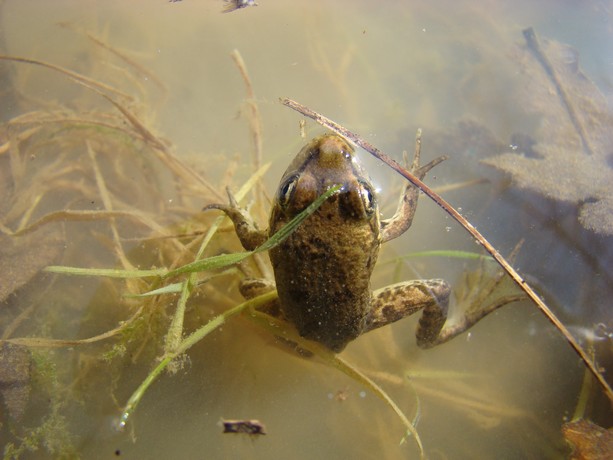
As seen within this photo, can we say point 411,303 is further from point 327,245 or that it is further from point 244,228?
point 244,228

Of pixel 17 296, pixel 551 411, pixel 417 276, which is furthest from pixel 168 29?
pixel 551 411

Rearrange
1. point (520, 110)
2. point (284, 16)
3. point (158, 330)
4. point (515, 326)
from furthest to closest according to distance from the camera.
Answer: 1. point (284, 16)
2. point (520, 110)
3. point (515, 326)
4. point (158, 330)

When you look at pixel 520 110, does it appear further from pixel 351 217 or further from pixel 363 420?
pixel 363 420

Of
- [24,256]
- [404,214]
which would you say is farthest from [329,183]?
[24,256]

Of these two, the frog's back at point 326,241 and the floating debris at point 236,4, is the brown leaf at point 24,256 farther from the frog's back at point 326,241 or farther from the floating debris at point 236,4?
the floating debris at point 236,4

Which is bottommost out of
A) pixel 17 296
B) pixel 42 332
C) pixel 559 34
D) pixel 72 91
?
pixel 42 332

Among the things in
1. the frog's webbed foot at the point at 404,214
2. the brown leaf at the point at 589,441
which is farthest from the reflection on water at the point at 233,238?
the brown leaf at the point at 589,441
